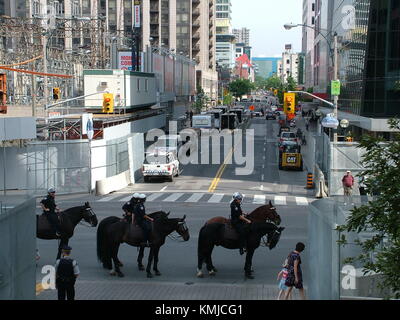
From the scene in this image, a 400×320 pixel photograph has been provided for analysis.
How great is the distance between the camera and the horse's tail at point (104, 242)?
60.4ft

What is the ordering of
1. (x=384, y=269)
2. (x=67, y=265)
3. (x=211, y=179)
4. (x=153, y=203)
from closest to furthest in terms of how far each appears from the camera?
1. (x=384, y=269)
2. (x=67, y=265)
3. (x=153, y=203)
4. (x=211, y=179)

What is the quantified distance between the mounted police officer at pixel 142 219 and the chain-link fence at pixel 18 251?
12.9 ft

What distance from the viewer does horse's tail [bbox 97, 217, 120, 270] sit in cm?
1842

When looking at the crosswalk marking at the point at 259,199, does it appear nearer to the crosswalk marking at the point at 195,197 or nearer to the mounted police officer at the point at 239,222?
the crosswalk marking at the point at 195,197

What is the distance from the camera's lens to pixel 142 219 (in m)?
18.3

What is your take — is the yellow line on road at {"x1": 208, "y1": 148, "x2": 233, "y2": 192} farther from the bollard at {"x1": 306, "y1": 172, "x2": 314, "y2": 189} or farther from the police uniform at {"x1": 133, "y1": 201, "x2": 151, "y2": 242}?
the police uniform at {"x1": 133, "y1": 201, "x2": 151, "y2": 242}

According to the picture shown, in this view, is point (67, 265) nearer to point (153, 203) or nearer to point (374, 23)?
point (153, 203)

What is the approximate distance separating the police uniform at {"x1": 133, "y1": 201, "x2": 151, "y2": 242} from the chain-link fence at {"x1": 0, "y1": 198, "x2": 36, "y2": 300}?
3906mm

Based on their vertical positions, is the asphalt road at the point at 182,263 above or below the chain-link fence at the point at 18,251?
below

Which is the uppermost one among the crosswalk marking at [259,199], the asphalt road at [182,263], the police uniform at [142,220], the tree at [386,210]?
the tree at [386,210]

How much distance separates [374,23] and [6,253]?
138 ft

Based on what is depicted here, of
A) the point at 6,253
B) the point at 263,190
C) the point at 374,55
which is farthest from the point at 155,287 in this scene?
the point at 374,55

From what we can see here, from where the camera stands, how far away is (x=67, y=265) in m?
14.3

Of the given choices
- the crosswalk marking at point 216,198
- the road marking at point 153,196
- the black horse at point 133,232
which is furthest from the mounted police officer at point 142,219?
the road marking at point 153,196
